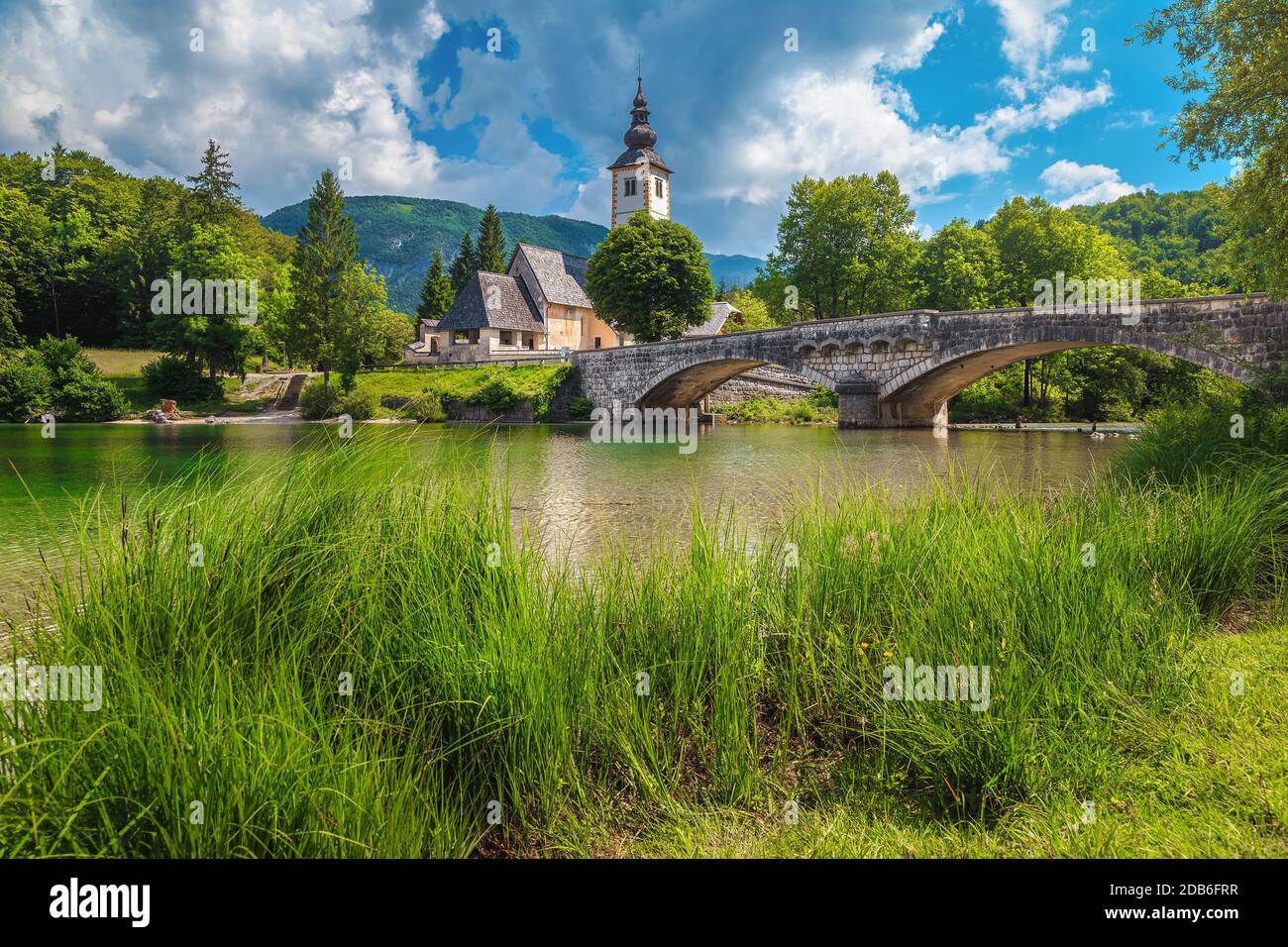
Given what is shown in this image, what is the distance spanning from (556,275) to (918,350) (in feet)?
127

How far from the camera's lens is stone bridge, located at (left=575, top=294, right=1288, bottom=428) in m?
18.4

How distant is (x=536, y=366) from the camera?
41.4 m

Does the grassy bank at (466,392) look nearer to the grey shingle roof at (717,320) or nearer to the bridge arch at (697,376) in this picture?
the bridge arch at (697,376)

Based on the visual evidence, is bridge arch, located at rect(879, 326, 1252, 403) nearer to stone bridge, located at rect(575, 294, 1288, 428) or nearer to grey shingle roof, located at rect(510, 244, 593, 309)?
stone bridge, located at rect(575, 294, 1288, 428)

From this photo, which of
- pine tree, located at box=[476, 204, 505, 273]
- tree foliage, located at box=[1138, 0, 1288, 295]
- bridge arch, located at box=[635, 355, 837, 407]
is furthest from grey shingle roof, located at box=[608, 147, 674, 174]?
tree foliage, located at box=[1138, 0, 1288, 295]

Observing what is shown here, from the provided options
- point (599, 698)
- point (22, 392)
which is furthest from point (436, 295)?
point (599, 698)

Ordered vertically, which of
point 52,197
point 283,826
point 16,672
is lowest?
point 283,826

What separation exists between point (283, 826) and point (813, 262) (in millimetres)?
45455

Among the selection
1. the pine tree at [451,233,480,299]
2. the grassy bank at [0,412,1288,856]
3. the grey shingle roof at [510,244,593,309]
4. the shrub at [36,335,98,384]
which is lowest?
the grassy bank at [0,412,1288,856]

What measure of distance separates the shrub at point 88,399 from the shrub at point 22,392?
2.22 feet

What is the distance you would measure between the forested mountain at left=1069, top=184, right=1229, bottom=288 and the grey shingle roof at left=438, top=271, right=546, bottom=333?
3734cm

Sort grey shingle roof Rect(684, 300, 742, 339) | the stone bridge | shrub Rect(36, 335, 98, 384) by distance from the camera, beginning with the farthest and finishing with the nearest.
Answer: grey shingle roof Rect(684, 300, 742, 339) → shrub Rect(36, 335, 98, 384) → the stone bridge

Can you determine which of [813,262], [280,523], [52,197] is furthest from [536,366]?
[52,197]
